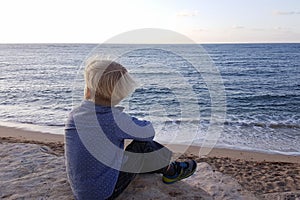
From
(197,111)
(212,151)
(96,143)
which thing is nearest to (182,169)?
(96,143)

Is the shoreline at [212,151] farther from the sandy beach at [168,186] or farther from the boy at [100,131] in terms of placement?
the boy at [100,131]

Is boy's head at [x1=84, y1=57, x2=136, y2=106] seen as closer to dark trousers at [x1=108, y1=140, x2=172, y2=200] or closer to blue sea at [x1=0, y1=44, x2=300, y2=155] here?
blue sea at [x1=0, y1=44, x2=300, y2=155]

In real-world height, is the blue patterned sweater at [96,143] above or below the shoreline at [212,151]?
above

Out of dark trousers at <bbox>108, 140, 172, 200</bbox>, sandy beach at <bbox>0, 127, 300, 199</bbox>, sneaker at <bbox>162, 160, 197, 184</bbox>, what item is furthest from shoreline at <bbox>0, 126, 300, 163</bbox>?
dark trousers at <bbox>108, 140, 172, 200</bbox>

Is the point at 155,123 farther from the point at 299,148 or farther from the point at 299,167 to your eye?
the point at 299,167

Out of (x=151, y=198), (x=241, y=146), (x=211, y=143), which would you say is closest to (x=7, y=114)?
(x=211, y=143)

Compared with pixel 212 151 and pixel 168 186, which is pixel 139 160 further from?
pixel 212 151

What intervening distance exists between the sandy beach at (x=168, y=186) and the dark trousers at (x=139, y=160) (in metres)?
0.23

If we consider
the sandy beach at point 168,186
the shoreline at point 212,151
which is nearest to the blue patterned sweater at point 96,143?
the sandy beach at point 168,186

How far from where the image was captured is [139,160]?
10.0ft

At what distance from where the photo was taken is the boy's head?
2.36 meters

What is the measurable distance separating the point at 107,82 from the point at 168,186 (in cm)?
155

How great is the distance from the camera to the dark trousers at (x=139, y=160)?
9.66 ft

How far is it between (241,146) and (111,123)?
5.34m
